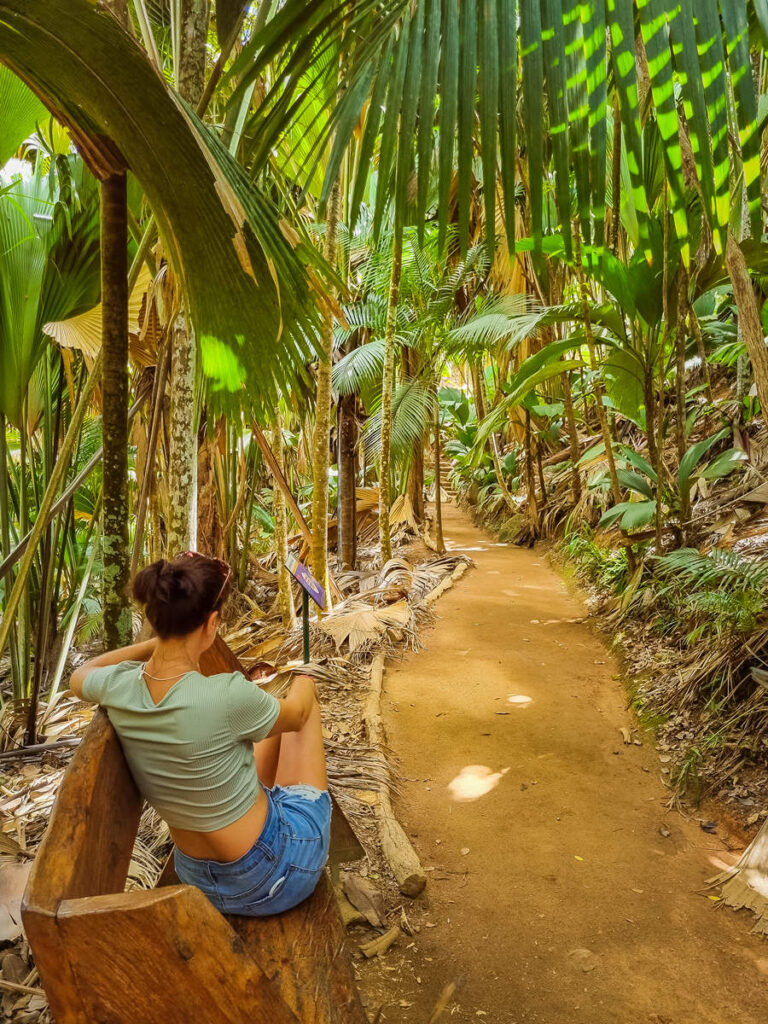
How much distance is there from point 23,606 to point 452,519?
35.6 feet

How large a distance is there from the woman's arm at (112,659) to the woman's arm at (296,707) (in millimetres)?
346

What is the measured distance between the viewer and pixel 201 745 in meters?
1.49

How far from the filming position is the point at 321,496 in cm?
518

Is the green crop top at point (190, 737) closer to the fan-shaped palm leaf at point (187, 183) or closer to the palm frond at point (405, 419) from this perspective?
the fan-shaped palm leaf at point (187, 183)

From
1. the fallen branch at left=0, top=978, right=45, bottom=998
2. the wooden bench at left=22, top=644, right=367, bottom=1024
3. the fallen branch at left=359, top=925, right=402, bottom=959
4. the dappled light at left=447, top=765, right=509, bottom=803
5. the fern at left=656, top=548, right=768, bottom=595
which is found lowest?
the fallen branch at left=359, top=925, right=402, bottom=959

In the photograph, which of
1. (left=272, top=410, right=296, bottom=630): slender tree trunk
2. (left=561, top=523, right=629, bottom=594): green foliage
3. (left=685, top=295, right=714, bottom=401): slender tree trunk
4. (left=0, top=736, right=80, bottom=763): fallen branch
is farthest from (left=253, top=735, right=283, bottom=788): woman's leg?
(left=561, top=523, right=629, bottom=594): green foliage

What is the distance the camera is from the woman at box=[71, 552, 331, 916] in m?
1.49

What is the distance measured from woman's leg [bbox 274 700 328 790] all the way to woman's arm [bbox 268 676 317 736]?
66 mm

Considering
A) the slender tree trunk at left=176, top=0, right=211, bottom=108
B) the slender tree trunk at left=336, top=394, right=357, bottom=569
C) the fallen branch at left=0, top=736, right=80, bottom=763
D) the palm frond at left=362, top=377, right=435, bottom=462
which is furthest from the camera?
the slender tree trunk at left=336, top=394, right=357, bottom=569

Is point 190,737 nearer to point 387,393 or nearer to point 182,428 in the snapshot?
point 182,428

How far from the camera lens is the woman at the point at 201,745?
4.89 feet

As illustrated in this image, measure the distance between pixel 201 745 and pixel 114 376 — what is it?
35.1 inches

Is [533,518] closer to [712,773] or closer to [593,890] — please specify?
[712,773]

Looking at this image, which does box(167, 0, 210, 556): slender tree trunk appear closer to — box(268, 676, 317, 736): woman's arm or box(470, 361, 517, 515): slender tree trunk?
box(268, 676, 317, 736): woman's arm
